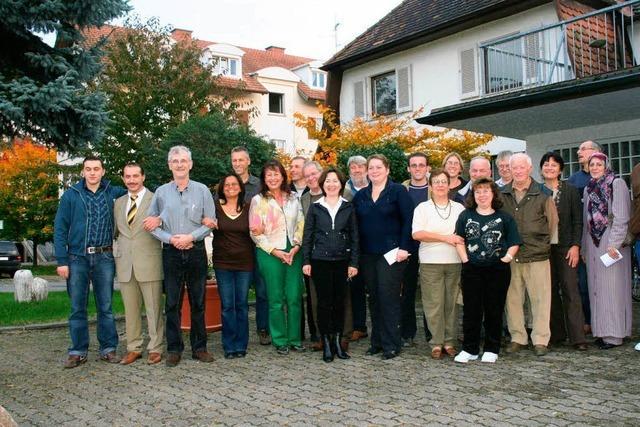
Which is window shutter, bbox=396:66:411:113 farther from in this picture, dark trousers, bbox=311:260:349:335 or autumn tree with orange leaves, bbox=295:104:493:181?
dark trousers, bbox=311:260:349:335

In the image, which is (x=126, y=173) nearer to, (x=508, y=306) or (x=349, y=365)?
(x=349, y=365)

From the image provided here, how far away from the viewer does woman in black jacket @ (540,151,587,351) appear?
22.2 ft

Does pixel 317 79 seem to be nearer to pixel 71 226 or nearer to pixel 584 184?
pixel 584 184

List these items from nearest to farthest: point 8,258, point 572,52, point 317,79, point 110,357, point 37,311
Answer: point 110,357, point 37,311, point 572,52, point 8,258, point 317,79

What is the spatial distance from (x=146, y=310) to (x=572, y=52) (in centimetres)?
1074

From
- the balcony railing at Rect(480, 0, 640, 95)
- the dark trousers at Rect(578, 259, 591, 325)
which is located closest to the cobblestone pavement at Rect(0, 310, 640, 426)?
the dark trousers at Rect(578, 259, 591, 325)

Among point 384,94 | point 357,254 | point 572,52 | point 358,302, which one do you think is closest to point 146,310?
point 357,254

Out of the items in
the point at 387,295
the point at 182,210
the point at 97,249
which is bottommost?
the point at 387,295

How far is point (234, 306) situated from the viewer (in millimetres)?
6871

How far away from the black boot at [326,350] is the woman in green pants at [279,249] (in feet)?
1.75

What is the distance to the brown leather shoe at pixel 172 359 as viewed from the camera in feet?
21.3

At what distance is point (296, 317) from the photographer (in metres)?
7.10

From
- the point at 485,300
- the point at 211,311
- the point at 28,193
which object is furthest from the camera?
the point at 28,193

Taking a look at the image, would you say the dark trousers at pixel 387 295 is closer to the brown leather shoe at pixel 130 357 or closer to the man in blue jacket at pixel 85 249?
the brown leather shoe at pixel 130 357
